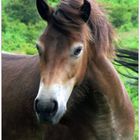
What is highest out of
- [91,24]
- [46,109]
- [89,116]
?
[91,24]

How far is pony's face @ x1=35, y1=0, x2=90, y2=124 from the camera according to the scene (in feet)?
10.5

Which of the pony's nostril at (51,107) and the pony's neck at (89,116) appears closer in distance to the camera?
the pony's nostril at (51,107)

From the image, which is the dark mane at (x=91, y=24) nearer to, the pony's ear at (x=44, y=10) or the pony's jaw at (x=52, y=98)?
the pony's ear at (x=44, y=10)

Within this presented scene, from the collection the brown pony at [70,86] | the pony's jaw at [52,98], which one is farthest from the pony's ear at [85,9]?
the pony's jaw at [52,98]

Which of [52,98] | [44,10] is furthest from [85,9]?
[52,98]

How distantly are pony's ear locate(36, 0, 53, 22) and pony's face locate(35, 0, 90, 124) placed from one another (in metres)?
0.04

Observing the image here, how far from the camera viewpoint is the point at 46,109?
3.21 m

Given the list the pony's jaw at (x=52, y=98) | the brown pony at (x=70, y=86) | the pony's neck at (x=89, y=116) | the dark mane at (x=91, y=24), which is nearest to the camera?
the pony's jaw at (x=52, y=98)

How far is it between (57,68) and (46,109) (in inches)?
10.7

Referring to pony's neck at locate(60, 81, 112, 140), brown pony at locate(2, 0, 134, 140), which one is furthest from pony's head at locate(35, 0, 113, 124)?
pony's neck at locate(60, 81, 112, 140)

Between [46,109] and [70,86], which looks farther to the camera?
[70,86]

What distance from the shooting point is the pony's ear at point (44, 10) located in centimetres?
354

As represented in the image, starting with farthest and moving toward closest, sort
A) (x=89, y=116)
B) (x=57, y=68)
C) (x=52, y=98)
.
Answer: (x=89, y=116), (x=57, y=68), (x=52, y=98)

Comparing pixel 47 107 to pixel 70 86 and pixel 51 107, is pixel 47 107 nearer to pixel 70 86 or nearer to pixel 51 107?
pixel 51 107
